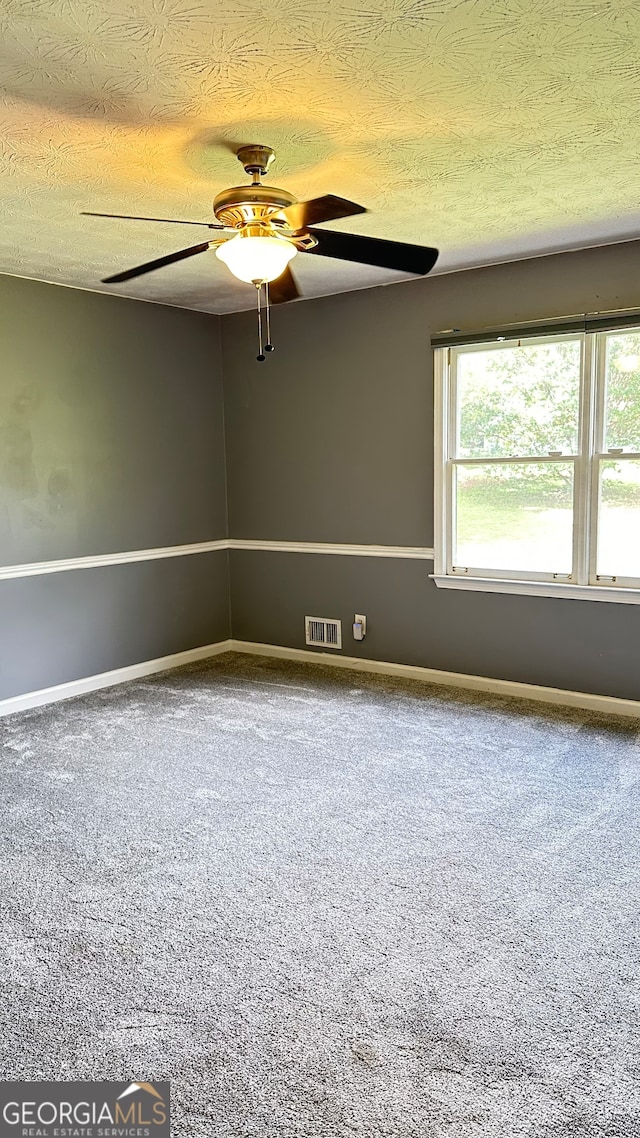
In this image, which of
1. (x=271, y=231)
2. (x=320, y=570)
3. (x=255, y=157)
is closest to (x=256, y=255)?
(x=271, y=231)

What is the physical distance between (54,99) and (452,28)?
1148 millimetres

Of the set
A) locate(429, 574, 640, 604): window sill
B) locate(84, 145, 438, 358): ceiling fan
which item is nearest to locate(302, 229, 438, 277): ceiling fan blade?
locate(84, 145, 438, 358): ceiling fan

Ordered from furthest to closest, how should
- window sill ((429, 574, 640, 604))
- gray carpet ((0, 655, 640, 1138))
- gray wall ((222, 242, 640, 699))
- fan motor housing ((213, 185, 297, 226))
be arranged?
1. gray wall ((222, 242, 640, 699))
2. window sill ((429, 574, 640, 604))
3. fan motor housing ((213, 185, 297, 226))
4. gray carpet ((0, 655, 640, 1138))

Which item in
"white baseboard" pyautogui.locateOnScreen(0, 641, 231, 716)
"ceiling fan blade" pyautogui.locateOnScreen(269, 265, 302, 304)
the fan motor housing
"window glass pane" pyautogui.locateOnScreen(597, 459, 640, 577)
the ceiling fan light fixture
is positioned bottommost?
"white baseboard" pyautogui.locateOnScreen(0, 641, 231, 716)

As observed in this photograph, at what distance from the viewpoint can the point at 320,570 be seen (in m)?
5.28

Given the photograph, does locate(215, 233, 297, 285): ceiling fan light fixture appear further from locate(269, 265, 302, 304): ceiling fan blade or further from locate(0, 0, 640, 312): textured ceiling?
locate(269, 265, 302, 304): ceiling fan blade

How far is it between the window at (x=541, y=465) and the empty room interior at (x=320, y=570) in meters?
0.02

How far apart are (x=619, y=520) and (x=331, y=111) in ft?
8.44

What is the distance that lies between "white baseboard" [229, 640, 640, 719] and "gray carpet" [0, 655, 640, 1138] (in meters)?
0.17

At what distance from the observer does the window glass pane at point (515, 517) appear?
4238mm

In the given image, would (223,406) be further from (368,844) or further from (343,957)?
(343,957)

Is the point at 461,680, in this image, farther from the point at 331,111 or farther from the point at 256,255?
the point at 331,111

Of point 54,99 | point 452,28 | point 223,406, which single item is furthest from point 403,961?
point 223,406

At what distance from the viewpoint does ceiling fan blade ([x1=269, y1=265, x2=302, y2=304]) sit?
322cm
